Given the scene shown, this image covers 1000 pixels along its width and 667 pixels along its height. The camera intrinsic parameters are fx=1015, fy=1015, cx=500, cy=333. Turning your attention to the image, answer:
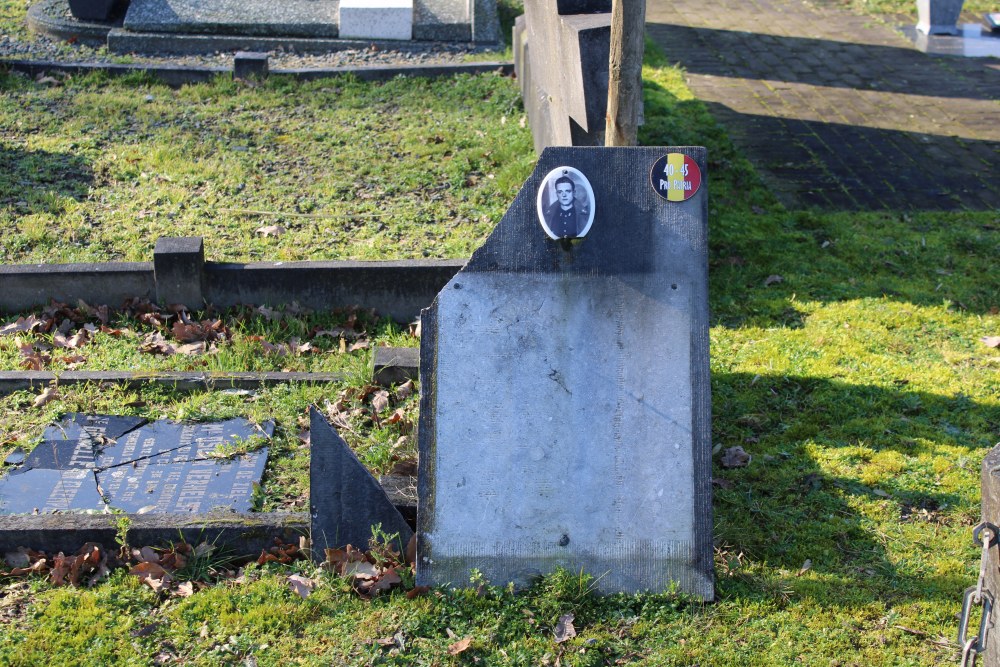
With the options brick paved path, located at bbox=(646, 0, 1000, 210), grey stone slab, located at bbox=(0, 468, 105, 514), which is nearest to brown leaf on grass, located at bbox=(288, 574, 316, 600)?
grey stone slab, located at bbox=(0, 468, 105, 514)

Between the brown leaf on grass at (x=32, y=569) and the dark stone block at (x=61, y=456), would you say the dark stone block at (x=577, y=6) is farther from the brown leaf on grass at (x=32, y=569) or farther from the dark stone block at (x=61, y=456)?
the brown leaf on grass at (x=32, y=569)

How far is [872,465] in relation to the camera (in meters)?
4.96

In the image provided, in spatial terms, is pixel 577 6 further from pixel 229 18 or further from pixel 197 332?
pixel 229 18

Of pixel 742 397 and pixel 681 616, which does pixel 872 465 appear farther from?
pixel 681 616

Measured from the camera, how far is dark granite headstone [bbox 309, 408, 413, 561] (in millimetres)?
4086

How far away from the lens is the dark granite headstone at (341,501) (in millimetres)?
4086

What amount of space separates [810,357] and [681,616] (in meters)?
2.56

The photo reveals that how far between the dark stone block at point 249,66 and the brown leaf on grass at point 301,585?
756 cm

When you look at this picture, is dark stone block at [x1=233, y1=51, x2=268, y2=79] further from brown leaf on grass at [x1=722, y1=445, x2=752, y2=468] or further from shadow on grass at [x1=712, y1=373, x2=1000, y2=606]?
brown leaf on grass at [x1=722, y1=445, x2=752, y2=468]

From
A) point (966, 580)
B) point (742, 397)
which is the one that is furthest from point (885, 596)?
point (742, 397)

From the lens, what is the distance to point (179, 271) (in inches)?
250

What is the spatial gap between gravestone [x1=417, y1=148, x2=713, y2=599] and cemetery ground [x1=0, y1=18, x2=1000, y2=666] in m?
0.19

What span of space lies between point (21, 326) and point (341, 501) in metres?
3.20

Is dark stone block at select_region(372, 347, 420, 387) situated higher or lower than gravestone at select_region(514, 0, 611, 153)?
lower
